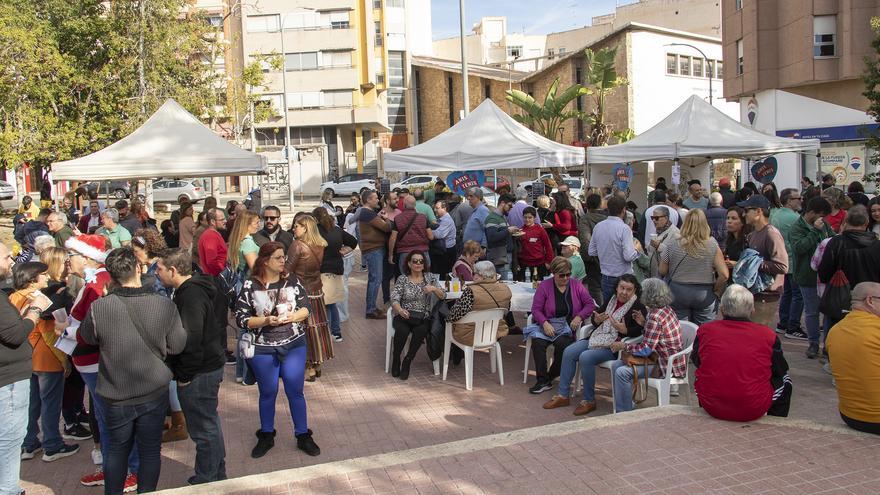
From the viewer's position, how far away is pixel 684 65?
45781 millimetres

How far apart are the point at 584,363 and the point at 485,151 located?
5655 millimetres

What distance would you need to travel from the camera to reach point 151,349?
171 inches

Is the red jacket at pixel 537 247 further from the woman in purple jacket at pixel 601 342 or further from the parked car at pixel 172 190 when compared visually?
the parked car at pixel 172 190

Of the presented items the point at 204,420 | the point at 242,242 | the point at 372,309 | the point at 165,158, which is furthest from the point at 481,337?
the point at 165,158

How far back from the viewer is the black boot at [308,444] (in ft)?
18.6

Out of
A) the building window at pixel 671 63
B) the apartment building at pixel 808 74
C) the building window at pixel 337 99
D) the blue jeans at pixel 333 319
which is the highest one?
the building window at pixel 671 63

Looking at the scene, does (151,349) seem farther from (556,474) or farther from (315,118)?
(315,118)

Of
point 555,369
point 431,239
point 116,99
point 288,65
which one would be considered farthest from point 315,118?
point 555,369

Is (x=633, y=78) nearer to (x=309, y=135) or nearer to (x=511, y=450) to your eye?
(x=309, y=135)

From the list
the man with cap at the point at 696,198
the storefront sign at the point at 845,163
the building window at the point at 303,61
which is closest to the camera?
the man with cap at the point at 696,198

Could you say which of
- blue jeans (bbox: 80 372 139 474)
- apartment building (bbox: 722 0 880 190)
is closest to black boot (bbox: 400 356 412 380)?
blue jeans (bbox: 80 372 139 474)

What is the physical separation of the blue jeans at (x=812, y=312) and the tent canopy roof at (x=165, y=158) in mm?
7375

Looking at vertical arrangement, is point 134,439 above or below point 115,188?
below

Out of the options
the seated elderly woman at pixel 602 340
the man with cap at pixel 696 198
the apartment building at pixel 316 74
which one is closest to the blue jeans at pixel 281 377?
the seated elderly woman at pixel 602 340
